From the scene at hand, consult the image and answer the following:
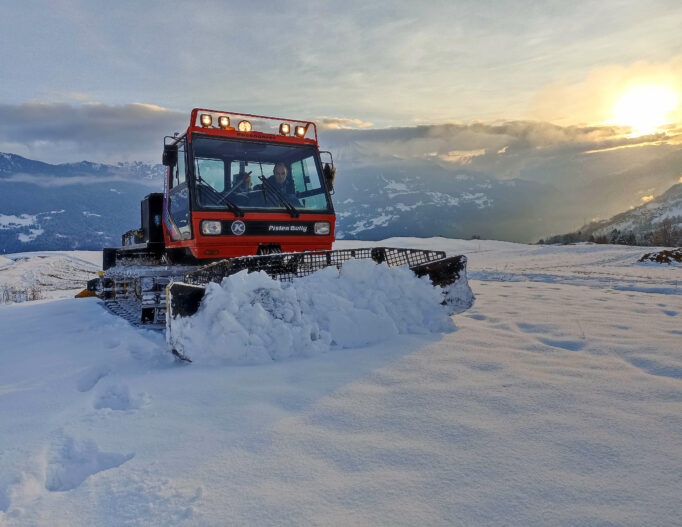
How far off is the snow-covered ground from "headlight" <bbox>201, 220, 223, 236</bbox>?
7.03 ft

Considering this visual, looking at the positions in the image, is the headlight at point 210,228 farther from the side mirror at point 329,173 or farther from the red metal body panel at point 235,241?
the side mirror at point 329,173

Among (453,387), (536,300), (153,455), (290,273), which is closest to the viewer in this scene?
(153,455)

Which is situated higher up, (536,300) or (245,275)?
(245,275)

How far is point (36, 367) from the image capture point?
3.61m

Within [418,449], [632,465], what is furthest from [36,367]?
[632,465]

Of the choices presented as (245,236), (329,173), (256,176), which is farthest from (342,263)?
(329,173)

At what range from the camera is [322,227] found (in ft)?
22.3

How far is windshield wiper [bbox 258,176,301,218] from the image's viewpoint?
6543mm

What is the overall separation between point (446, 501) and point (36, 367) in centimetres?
348

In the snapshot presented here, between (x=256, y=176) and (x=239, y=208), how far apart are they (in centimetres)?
73

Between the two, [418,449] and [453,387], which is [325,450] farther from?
[453,387]

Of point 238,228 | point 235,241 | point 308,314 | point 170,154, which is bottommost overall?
point 308,314

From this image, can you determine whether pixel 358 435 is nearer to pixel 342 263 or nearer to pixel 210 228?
pixel 342 263

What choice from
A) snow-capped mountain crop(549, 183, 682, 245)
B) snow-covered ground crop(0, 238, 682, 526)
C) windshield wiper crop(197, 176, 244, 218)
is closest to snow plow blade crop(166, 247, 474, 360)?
snow-covered ground crop(0, 238, 682, 526)
